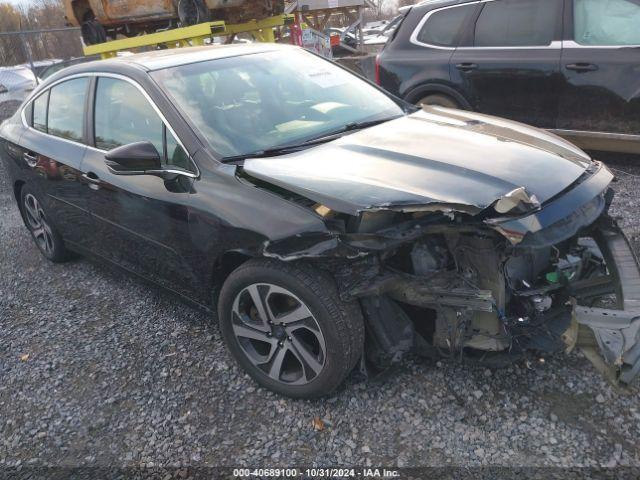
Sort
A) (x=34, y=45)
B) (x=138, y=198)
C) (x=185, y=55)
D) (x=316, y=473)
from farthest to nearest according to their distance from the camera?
(x=34, y=45) < (x=185, y=55) < (x=138, y=198) < (x=316, y=473)

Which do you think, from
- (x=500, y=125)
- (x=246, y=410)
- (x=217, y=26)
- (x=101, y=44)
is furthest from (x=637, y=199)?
(x=101, y=44)

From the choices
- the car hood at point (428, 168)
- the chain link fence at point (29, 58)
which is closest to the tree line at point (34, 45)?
the chain link fence at point (29, 58)

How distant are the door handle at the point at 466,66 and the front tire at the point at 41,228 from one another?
4.35 metres

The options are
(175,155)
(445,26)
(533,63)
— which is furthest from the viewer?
(445,26)

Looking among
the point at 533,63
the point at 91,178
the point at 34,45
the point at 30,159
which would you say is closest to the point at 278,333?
the point at 91,178

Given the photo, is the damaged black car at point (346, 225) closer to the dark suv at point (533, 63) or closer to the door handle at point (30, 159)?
the door handle at point (30, 159)

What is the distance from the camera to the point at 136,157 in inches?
106

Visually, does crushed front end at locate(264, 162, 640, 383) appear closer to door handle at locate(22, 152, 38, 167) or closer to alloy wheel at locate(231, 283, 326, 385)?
alloy wheel at locate(231, 283, 326, 385)

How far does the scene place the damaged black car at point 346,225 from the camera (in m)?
2.22

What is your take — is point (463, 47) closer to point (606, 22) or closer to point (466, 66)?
point (466, 66)

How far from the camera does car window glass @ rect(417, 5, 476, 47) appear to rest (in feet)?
18.8

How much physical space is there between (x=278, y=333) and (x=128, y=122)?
164 centimetres

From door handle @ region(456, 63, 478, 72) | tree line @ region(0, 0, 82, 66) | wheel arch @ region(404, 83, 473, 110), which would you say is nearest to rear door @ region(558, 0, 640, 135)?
door handle @ region(456, 63, 478, 72)

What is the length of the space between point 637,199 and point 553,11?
6.75 ft
